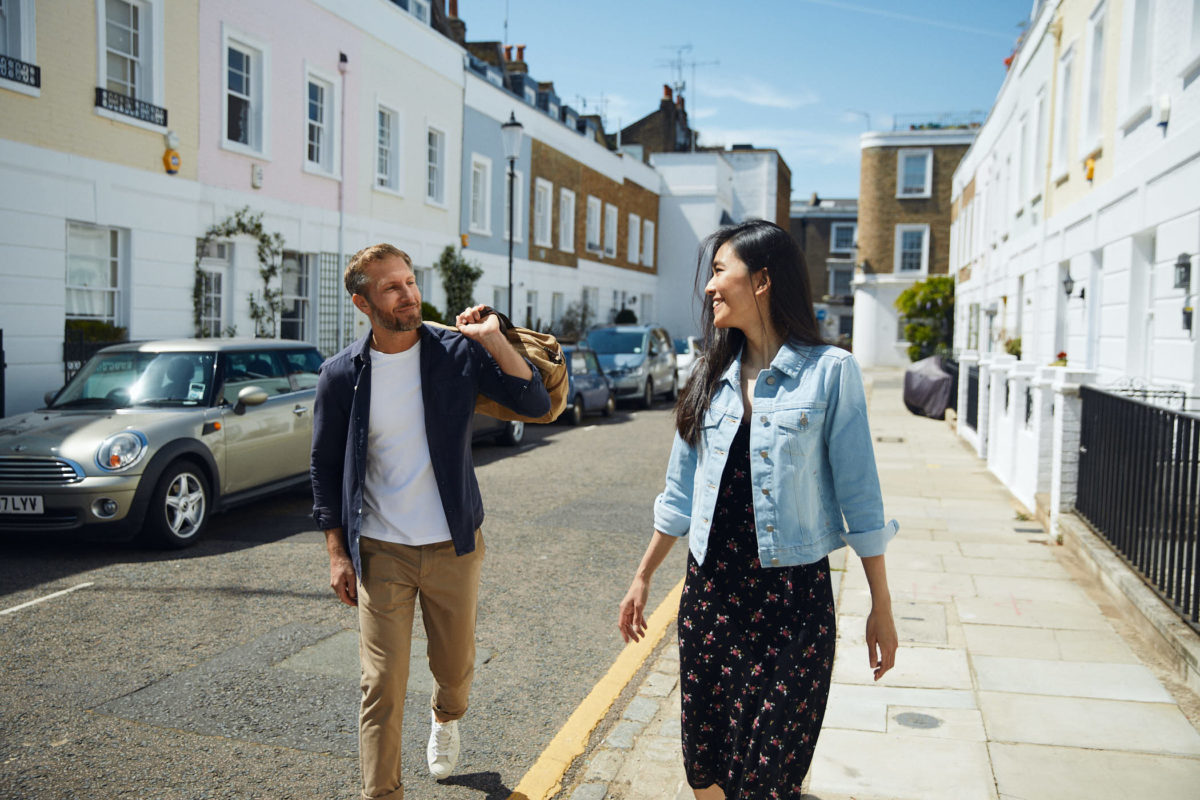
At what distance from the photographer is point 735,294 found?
271 cm

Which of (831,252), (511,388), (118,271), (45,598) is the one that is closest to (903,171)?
(831,252)

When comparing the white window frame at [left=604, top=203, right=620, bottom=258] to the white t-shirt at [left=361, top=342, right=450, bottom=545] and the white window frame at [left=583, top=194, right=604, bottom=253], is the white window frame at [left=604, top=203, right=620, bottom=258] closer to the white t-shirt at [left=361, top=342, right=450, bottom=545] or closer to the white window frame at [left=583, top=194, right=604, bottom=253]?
the white window frame at [left=583, top=194, right=604, bottom=253]

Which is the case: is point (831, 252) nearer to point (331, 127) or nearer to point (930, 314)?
point (930, 314)

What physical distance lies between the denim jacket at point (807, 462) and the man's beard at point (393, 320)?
1.13 metres

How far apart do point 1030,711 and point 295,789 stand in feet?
10.1

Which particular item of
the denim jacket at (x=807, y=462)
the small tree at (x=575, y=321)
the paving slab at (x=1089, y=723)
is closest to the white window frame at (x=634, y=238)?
the small tree at (x=575, y=321)

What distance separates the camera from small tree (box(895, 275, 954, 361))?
114 ft

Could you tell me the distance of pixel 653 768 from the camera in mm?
3799

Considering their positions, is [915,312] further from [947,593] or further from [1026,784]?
[1026,784]

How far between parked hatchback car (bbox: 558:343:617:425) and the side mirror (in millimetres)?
9305

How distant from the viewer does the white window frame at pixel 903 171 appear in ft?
139

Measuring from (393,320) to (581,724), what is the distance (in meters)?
2.06

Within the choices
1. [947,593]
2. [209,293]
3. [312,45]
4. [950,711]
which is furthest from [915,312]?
[950,711]

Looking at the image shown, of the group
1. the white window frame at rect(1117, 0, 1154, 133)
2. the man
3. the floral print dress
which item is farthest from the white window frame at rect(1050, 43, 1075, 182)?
the floral print dress
